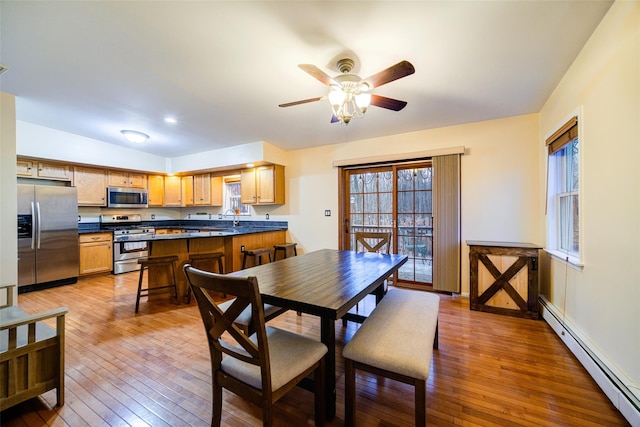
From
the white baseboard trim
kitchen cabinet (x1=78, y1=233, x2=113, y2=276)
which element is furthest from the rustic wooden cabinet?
kitchen cabinet (x1=78, y1=233, x2=113, y2=276)

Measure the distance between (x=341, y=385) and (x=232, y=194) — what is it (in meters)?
4.76

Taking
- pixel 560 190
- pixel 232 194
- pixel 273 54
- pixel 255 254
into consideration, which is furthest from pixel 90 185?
pixel 560 190

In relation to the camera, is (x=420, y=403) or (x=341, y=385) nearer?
(x=420, y=403)

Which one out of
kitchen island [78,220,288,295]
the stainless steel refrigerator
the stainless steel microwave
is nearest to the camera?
kitchen island [78,220,288,295]

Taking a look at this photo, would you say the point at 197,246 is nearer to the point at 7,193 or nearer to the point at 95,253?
the point at 7,193

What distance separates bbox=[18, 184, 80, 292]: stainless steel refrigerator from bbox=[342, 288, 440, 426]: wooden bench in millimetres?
5089

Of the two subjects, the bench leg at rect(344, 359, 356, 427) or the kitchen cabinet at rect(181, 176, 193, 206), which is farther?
the kitchen cabinet at rect(181, 176, 193, 206)

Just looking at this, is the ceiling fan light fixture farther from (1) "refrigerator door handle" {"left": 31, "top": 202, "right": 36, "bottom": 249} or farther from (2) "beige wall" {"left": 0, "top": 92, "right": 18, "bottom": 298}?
(1) "refrigerator door handle" {"left": 31, "top": 202, "right": 36, "bottom": 249}

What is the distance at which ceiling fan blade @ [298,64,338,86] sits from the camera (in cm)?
167

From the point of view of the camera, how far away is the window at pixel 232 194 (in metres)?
5.54

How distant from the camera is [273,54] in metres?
2.12

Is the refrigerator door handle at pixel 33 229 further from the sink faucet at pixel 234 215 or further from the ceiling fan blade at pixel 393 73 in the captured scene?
the ceiling fan blade at pixel 393 73

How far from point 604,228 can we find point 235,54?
3050mm

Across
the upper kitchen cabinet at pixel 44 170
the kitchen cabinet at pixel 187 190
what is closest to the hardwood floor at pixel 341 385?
the upper kitchen cabinet at pixel 44 170
